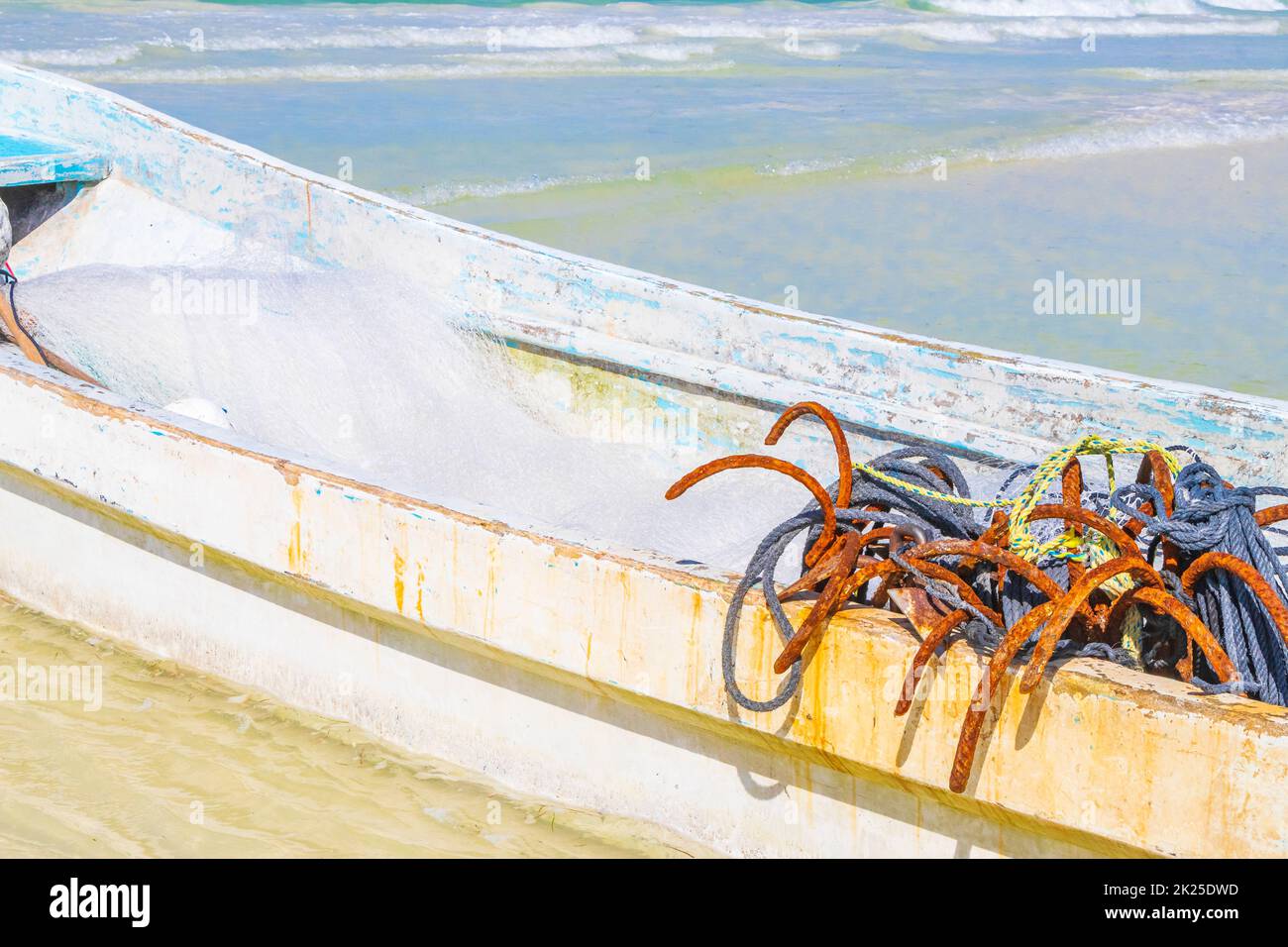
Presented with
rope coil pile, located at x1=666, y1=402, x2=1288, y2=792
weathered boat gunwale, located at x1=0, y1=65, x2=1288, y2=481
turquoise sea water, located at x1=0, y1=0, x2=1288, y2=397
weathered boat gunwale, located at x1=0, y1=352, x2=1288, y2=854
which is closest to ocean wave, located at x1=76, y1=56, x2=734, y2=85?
turquoise sea water, located at x1=0, y1=0, x2=1288, y2=397

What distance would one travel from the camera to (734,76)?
16.6 m

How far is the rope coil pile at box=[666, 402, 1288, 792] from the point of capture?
2223 mm

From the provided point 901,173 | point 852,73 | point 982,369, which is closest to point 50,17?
point 852,73

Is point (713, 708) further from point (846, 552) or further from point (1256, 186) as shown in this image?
point (1256, 186)

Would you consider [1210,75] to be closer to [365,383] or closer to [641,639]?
[365,383]

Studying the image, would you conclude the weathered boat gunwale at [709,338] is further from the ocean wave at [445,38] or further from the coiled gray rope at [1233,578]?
the ocean wave at [445,38]

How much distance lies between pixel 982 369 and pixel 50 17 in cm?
1792

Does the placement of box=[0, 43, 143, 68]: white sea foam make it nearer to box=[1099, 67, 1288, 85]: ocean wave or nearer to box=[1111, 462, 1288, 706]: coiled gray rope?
box=[1099, 67, 1288, 85]: ocean wave

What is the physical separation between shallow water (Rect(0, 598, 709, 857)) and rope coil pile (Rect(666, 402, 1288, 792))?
71 cm

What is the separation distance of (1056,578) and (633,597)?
2.56ft

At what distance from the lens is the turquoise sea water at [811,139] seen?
765cm

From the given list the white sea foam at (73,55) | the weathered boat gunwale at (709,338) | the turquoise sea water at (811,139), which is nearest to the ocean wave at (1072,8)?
the turquoise sea water at (811,139)

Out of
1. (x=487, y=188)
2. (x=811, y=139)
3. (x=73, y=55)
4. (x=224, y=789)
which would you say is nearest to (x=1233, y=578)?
(x=224, y=789)

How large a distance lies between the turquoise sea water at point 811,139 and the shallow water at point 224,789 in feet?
14.7
